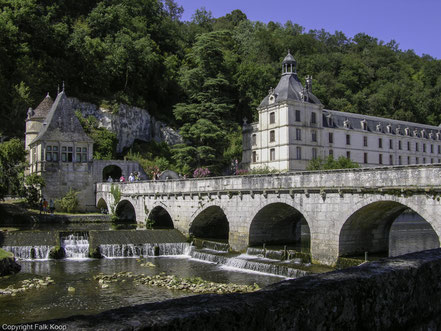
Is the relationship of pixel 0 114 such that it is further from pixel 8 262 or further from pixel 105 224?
pixel 8 262

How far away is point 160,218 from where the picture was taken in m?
36.1

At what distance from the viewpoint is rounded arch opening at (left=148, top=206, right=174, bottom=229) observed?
34469 mm

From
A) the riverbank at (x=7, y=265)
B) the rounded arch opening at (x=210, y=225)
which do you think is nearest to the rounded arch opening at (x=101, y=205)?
the rounded arch opening at (x=210, y=225)

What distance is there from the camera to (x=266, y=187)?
78.6ft

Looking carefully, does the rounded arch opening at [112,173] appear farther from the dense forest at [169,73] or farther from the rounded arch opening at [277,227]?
the rounded arch opening at [277,227]

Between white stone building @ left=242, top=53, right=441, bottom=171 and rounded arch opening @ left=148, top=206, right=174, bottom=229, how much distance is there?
21327mm

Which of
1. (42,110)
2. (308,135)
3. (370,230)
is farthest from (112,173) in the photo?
(370,230)

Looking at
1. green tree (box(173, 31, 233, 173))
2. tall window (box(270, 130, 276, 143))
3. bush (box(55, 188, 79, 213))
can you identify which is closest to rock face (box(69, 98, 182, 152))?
green tree (box(173, 31, 233, 173))

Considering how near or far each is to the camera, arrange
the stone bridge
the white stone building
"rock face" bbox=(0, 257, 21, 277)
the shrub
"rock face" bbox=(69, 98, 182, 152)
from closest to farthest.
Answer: the stone bridge < "rock face" bbox=(0, 257, 21, 277) < the shrub < the white stone building < "rock face" bbox=(69, 98, 182, 152)

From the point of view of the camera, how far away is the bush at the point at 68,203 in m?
40.7

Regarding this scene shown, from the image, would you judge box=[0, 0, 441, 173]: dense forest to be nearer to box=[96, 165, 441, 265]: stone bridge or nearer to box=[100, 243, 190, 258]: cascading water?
box=[96, 165, 441, 265]: stone bridge

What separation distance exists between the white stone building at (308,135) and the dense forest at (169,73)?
466cm

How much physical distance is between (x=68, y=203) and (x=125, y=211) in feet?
17.7

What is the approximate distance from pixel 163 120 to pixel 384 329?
6085 centimetres
